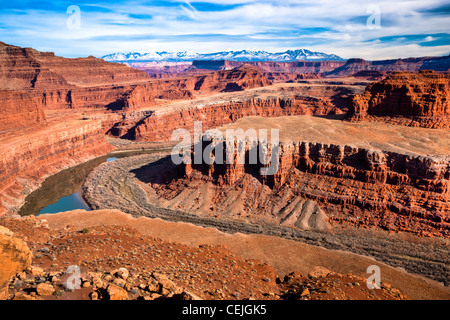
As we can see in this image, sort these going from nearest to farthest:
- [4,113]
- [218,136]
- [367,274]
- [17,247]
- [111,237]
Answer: [17,247] < [111,237] < [367,274] < [218,136] < [4,113]

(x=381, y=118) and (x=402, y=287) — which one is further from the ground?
(x=381, y=118)

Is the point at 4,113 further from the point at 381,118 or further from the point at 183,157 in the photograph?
the point at 381,118

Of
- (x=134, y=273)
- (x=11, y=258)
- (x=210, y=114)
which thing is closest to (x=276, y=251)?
(x=134, y=273)

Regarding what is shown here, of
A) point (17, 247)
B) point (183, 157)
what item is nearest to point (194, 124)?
point (183, 157)

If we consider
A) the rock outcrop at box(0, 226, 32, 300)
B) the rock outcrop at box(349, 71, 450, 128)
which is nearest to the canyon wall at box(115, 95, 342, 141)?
the rock outcrop at box(349, 71, 450, 128)

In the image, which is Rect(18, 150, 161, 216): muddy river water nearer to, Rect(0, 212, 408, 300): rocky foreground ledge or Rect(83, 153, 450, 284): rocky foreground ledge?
Rect(83, 153, 450, 284): rocky foreground ledge

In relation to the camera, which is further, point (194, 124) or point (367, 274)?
point (194, 124)

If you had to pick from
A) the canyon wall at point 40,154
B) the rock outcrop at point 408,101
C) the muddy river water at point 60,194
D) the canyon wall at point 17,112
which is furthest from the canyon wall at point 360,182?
the canyon wall at point 17,112
